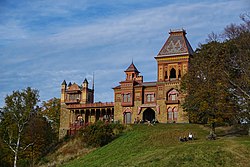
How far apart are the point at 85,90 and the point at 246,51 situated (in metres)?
40.8

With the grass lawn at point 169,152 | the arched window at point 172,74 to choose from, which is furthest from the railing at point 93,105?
the grass lawn at point 169,152

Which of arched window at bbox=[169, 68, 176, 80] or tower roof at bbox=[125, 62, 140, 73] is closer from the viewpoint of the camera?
arched window at bbox=[169, 68, 176, 80]

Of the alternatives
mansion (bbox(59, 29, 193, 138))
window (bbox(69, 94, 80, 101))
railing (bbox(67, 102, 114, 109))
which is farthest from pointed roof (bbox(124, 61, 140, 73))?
window (bbox(69, 94, 80, 101))

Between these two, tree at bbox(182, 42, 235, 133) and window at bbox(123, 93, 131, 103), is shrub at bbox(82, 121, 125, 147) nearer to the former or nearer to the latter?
tree at bbox(182, 42, 235, 133)

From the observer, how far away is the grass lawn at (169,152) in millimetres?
32125

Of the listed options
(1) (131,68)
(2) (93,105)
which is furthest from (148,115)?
(2) (93,105)

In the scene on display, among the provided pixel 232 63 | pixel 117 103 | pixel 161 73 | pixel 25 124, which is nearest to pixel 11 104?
pixel 25 124

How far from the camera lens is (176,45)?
219ft

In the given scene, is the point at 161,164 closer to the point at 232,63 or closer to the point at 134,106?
the point at 232,63

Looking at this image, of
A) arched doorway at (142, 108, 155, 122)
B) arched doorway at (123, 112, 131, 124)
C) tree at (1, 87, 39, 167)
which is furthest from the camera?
arched doorway at (123, 112, 131, 124)

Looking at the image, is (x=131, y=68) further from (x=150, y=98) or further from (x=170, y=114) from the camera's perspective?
(x=170, y=114)

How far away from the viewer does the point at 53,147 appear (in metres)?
61.8

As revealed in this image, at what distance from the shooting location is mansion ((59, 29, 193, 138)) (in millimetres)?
64625

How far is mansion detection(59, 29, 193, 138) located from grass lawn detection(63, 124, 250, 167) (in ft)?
54.3
